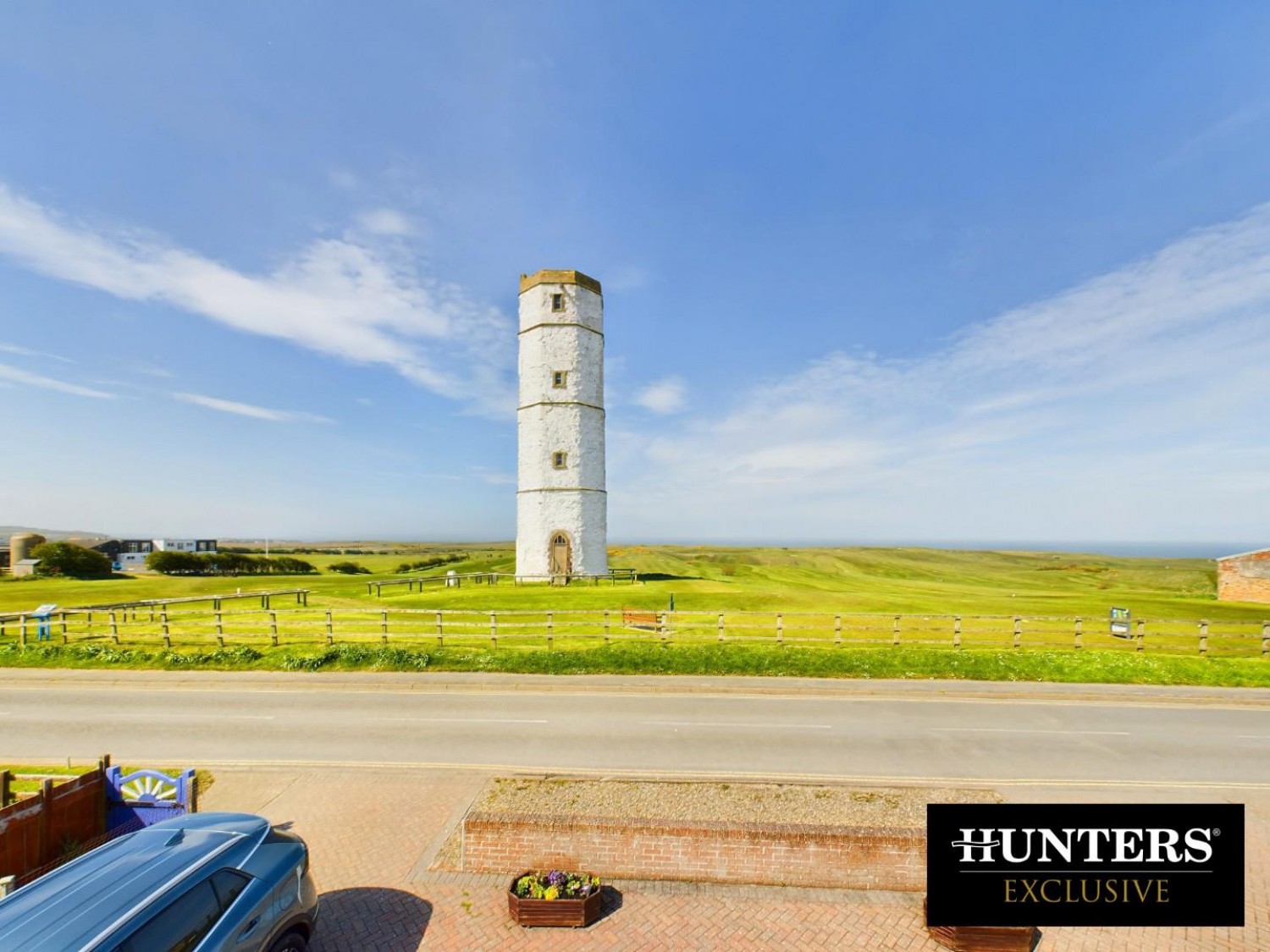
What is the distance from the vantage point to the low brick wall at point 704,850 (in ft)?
22.7

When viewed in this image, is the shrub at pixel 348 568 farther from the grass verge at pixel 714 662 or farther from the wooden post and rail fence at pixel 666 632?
the grass verge at pixel 714 662

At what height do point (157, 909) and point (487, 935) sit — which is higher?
point (157, 909)

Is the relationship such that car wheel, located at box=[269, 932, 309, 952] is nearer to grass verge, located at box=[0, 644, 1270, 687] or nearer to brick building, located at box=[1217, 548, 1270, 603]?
grass verge, located at box=[0, 644, 1270, 687]

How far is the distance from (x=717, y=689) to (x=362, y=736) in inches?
356

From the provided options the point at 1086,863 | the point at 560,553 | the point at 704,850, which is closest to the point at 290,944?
the point at 704,850

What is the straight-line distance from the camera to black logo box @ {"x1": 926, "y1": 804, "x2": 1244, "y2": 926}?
5.62m

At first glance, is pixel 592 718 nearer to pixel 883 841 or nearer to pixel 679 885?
pixel 679 885

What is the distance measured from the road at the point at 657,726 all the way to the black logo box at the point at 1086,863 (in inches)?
174

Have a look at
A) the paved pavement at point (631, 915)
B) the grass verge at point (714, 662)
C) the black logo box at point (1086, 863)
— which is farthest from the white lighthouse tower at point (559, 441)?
the black logo box at point (1086, 863)

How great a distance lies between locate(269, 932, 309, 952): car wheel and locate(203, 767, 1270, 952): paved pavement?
26.6 inches

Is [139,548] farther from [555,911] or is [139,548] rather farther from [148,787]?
[555,911]

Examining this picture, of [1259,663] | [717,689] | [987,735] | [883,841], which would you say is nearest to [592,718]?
[717,689]

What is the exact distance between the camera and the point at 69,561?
48.3 metres

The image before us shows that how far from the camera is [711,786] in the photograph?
31.3 ft
